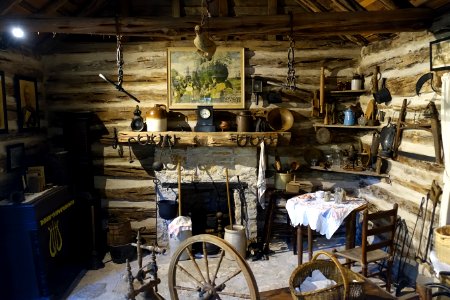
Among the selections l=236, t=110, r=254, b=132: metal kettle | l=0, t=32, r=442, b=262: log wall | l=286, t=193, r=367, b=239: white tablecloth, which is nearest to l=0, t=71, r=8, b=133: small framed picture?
l=0, t=32, r=442, b=262: log wall

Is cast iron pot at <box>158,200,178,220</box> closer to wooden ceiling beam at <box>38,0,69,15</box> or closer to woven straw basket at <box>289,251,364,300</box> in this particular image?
wooden ceiling beam at <box>38,0,69,15</box>

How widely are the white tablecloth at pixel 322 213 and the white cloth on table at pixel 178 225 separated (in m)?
1.44

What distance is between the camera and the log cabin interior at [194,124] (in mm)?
4426


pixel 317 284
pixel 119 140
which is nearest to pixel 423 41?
pixel 317 284

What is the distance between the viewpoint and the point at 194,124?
536 centimetres

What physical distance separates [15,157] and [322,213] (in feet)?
12.0

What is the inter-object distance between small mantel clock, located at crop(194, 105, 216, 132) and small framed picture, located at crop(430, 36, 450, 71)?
8.83 ft

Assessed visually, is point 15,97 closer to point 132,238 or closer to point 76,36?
point 76,36

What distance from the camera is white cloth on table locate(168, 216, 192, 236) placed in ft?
15.9

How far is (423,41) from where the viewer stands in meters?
3.91

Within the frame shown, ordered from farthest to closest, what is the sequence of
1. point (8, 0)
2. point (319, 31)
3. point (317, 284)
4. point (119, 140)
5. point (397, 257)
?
point (119, 140)
point (397, 257)
point (319, 31)
point (8, 0)
point (317, 284)

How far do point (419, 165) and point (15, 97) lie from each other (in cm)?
479

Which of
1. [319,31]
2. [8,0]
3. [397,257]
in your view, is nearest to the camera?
[8,0]

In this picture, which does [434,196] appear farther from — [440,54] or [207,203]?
[207,203]
